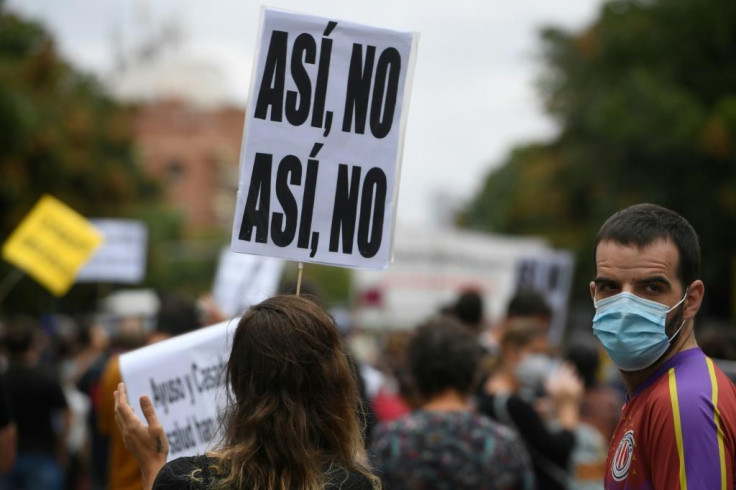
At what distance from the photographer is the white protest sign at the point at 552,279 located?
41.8 ft

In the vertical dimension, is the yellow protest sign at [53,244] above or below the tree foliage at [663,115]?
below

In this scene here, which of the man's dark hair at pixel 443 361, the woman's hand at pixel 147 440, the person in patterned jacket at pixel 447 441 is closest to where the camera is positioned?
the woman's hand at pixel 147 440

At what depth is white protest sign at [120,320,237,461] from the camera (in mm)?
4133

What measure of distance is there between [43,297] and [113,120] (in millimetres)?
11168

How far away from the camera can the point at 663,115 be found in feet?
92.8

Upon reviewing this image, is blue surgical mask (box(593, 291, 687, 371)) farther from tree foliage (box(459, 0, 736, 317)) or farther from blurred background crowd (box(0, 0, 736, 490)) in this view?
tree foliage (box(459, 0, 736, 317))

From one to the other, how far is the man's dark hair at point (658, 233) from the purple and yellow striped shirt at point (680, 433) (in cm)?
25

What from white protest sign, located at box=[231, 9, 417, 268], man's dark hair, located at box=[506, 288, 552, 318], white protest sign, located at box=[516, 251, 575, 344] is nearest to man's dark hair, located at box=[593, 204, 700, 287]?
white protest sign, located at box=[231, 9, 417, 268]

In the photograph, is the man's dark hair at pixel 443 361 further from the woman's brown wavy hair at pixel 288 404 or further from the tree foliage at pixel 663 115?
the tree foliage at pixel 663 115

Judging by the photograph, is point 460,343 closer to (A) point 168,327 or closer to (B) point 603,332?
(A) point 168,327

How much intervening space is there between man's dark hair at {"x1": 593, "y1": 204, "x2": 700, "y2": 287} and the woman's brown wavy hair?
0.83 meters

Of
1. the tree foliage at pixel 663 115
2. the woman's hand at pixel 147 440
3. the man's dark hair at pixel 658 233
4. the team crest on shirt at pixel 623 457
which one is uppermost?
the tree foliage at pixel 663 115

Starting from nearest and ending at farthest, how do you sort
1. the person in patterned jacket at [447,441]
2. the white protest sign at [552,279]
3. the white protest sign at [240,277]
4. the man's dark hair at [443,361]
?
the person in patterned jacket at [447,441], the man's dark hair at [443,361], the white protest sign at [240,277], the white protest sign at [552,279]

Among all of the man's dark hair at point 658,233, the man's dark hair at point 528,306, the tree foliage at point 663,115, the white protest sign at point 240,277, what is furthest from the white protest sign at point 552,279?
the tree foliage at point 663,115
